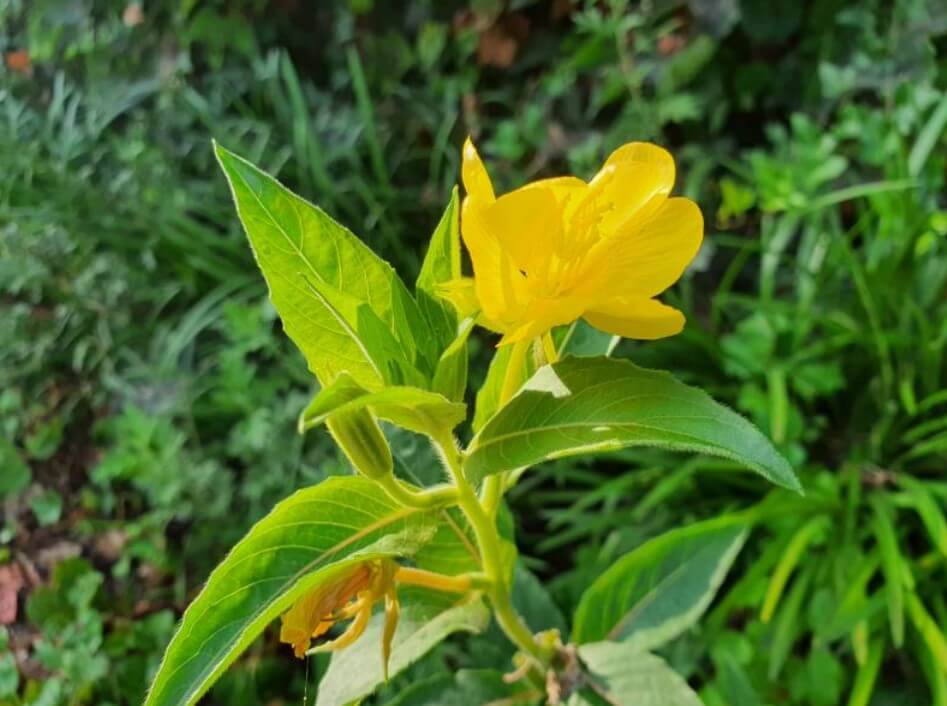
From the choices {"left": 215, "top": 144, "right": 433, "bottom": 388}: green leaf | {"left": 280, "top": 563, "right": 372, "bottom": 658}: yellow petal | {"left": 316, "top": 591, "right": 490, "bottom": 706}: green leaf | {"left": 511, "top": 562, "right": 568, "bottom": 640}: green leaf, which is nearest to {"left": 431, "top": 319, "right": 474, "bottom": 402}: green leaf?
{"left": 215, "top": 144, "right": 433, "bottom": 388}: green leaf

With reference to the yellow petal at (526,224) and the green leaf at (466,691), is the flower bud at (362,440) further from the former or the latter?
the green leaf at (466,691)

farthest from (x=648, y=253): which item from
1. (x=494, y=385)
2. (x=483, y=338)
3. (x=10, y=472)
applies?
(x=10, y=472)

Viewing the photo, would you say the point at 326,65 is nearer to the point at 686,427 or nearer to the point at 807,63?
the point at 807,63

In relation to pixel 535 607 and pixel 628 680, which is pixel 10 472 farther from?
pixel 628 680

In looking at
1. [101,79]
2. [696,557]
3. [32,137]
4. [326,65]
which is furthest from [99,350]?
[696,557]

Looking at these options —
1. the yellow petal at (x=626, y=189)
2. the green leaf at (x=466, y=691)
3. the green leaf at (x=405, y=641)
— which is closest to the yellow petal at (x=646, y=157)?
the yellow petal at (x=626, y=189)

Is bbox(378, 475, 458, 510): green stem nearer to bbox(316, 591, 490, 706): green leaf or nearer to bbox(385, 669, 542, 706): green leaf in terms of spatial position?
bbox(316, 591, 490, 706): green leaf
